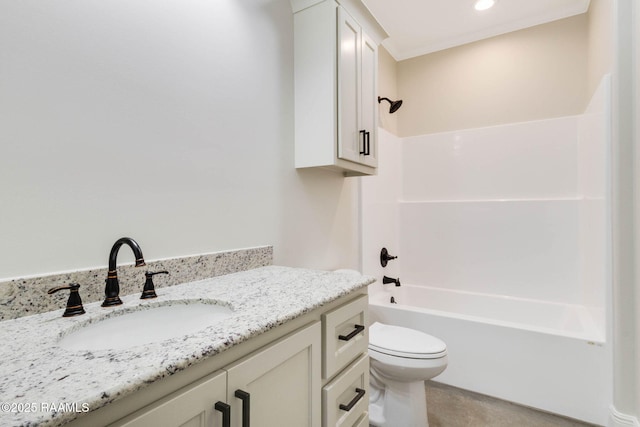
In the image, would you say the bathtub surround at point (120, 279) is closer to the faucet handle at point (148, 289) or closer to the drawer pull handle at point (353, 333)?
the faucet handle at point (148, 289)

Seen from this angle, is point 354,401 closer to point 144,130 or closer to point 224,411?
point 224,411

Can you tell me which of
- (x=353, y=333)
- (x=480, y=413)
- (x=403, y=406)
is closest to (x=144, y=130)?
(x=353, y=333)

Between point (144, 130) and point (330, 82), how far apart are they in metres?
0.91

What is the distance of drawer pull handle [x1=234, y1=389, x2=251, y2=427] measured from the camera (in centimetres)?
60

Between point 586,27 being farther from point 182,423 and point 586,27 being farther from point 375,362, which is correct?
point 182,423

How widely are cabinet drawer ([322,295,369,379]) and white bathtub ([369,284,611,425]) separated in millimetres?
1179

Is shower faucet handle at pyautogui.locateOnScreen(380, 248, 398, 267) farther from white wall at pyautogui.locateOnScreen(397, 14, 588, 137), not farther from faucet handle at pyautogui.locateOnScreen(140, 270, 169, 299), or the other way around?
faucet handle at pyautogui.locateOnScreen(140, 270, 169, 299)

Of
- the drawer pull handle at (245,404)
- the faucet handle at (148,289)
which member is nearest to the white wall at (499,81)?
the faucet handle at (148,289)

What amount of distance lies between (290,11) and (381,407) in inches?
88.9

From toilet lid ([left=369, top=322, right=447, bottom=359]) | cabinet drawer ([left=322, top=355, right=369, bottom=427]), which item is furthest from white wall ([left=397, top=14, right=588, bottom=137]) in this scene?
cabinet drawer ([left=322, top=355, right=369, bottom=427])

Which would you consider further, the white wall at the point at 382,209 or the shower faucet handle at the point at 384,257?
the shower faucet handle at the point at 384,257

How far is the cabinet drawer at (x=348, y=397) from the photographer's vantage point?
0.90 meters

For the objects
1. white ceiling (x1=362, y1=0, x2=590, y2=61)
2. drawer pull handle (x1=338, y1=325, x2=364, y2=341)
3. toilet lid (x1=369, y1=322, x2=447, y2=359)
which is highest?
white ceiling (x1=362, y1=0, x2=590, y2=61)

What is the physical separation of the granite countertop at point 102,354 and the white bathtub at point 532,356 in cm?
142
